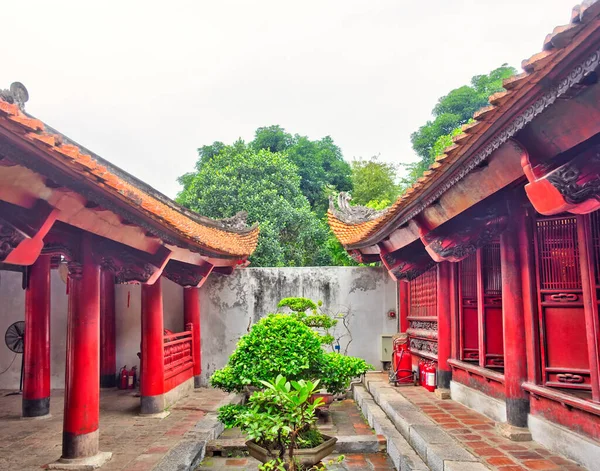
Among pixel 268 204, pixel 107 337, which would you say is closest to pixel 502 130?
pixel 107 337

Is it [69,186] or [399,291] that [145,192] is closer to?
[399,291]

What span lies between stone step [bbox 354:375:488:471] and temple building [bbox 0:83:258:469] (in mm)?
3153

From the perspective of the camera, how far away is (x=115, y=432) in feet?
21.6

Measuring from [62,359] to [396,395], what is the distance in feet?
20.6

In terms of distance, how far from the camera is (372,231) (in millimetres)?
8188

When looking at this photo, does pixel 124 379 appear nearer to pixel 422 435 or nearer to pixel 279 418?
pixel 422 435

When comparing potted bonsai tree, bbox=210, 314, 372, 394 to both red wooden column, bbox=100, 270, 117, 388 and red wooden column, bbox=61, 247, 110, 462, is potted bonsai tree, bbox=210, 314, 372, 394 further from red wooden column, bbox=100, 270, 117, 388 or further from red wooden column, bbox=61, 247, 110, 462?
red wooden column, bbox=100, 270, 117, 388

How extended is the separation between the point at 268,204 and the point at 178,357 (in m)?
11.2

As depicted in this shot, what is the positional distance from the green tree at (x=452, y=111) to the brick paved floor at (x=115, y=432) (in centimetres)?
2276

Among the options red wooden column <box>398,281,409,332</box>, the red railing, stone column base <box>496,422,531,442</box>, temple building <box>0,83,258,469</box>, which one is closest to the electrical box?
red wooden column <box>398,281,409,332</box>

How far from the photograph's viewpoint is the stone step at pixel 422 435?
463 centimetres

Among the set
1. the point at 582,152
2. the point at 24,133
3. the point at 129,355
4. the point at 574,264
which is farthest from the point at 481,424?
the point at 129,355

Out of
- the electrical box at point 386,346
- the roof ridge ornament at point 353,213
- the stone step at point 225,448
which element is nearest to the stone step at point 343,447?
the stone step at point 225,448

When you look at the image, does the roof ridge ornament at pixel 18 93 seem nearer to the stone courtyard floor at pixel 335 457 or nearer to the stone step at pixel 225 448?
the stone courtyard floor at pixel 335 457
